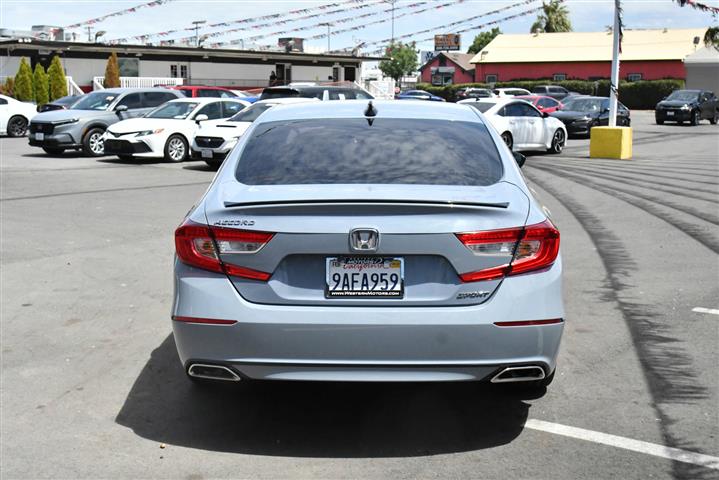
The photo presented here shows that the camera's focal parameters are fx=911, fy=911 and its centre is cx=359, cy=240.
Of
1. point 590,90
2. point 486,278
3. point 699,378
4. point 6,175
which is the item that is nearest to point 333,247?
point 486,278

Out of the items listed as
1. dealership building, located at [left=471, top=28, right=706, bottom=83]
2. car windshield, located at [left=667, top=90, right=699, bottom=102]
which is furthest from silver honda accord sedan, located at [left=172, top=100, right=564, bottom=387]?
dealership building, located at [left=471, top=28, right=706, bottom=83]

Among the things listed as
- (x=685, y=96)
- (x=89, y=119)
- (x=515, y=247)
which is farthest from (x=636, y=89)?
(x=515, y=247)

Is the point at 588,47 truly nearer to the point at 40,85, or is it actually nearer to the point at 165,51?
the point at 165,51

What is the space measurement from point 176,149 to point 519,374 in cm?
1745

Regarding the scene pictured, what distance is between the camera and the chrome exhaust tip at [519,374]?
4.24 metres

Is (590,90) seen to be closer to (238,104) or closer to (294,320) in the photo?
(238,104)

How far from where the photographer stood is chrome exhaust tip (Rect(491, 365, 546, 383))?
424 centimetres

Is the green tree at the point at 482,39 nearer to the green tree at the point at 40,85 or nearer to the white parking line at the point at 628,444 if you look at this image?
the green tree at the point at 40,85

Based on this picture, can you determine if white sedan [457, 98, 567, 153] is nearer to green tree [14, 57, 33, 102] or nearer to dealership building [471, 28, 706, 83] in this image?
green tree [14, 57, 33, 102]

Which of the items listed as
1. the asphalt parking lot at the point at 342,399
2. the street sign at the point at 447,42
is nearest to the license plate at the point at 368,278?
the asphalt parking lot at the point at 342,399

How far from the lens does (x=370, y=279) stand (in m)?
4.15

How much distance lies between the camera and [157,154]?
66.9 ft

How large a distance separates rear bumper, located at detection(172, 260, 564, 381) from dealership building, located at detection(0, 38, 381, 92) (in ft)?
136

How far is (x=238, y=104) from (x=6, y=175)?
590 cm
